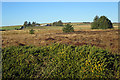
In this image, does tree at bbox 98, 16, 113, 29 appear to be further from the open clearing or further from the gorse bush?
the gorse bush

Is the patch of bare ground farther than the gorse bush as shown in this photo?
Yes

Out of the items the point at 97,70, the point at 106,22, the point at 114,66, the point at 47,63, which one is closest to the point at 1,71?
the point at 47,63

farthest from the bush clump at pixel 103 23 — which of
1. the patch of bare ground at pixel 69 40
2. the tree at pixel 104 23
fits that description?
the patch of bare ground at pixel 69 40

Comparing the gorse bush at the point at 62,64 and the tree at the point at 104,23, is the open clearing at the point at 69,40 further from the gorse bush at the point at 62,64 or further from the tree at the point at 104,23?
the tree at the point at 104,23

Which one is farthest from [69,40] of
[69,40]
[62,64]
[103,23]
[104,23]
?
[103,23]

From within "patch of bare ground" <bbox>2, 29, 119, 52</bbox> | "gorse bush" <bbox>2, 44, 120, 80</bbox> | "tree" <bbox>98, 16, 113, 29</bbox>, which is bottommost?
"gorse bush" <bbox>2, 44, 120, 80</bbox>

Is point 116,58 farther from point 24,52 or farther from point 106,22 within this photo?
point 106,22

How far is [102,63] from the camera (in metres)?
4.70

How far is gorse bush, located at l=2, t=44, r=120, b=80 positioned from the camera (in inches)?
185

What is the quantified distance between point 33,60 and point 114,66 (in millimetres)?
2887

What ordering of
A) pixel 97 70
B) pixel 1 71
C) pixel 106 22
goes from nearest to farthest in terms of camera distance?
pixel 97 70
pixel 1 71
pixel 106 22

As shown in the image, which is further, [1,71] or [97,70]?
[1,71]

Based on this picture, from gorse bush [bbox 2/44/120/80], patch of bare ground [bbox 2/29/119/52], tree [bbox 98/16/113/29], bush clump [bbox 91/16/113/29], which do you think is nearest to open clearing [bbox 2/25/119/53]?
patch of bare ground [bbox 2/29/119/52]

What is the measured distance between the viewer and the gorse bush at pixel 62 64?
4.70 m
